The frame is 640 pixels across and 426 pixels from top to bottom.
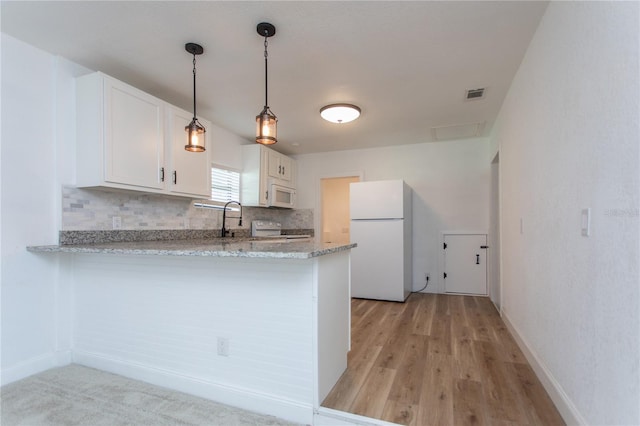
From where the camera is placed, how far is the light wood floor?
1.71 m

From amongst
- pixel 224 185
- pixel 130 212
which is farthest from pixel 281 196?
pixel 130 212

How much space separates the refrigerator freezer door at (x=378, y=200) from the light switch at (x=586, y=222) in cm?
279

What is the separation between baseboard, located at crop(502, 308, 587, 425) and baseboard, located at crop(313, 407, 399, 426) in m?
0.84

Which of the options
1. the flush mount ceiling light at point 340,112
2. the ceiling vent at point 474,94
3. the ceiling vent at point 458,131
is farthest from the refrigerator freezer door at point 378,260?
the ceiling vent at point 474,94

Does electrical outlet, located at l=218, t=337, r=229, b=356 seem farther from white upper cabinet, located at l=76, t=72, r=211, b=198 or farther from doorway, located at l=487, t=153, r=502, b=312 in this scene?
doorway, located at l=487, t=153, r=502, b=312

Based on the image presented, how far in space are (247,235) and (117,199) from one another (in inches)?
79.4

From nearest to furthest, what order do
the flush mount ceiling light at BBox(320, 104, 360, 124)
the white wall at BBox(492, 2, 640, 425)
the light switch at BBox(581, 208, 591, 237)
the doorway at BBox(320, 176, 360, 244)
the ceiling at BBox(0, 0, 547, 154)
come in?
1. the white wall at BBox(492, 2, 640, 425)
2. the light switch at BBox(581, 208, 591, 237)
3. the ceiling at BBox(0, 0, 547, 154)
4. the flush mount ceiling light at BBox(320, 104, 360, 124)
5. the doorway at BBox(320, 176, 360, 244)

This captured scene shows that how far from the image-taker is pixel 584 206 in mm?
1403

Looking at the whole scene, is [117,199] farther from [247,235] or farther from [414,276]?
[414,276]

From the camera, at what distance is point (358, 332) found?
3012mm

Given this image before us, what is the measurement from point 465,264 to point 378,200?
162cm

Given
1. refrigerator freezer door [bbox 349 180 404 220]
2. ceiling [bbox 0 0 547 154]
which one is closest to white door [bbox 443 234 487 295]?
refrigerator freezer door [bbox 349 180 404 220]

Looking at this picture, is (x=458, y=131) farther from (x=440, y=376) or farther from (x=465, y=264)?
(x=440, y=376)

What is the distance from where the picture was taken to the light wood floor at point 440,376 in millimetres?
1705
